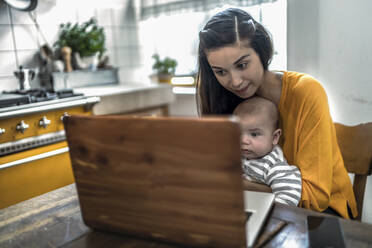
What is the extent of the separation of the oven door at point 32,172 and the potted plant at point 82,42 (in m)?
0.98

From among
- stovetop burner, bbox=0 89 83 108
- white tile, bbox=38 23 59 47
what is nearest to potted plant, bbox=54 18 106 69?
white tile, bbox=38 23 59 47

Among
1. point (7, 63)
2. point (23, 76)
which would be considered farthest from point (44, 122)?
point (7, 63)

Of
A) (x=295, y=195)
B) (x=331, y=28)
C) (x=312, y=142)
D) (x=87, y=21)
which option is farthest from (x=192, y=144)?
(x=87, y=21)

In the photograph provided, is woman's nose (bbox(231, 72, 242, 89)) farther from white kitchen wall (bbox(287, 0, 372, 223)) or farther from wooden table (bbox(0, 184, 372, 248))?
white kitchen wall (bbox(287, 0, 372, 223))

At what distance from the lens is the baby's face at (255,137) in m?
1.01

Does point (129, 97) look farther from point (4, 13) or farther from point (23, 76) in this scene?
point (4, 13)

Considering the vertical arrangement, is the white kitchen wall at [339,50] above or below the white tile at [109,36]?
below

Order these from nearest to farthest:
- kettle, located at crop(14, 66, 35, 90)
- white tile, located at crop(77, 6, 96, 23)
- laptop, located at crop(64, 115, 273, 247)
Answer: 1. laptop, located at crop(64, 115, 273, 247)
2. kettle, located at crop(14, 66, 35, 90)
3. white tile, located at crop(77, 6, 96, 23)

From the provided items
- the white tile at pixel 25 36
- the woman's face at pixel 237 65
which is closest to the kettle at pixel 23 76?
the white tile at pixel 25 36

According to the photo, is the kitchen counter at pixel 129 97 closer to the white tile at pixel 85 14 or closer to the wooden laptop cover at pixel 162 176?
the white tile at pixel 85 14

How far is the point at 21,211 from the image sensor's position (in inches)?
32.3

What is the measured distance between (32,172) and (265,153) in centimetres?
148

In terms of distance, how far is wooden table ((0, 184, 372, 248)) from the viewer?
0.60 metres

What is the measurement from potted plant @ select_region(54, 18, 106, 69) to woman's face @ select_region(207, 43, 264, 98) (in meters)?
1.99
